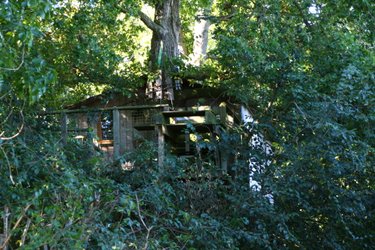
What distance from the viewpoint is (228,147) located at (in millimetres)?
9969

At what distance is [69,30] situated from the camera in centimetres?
1167

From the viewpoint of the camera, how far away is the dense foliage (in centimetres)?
653

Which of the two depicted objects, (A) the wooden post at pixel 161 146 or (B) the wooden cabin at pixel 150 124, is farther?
(B) the wooden cabin at pixel 150 124

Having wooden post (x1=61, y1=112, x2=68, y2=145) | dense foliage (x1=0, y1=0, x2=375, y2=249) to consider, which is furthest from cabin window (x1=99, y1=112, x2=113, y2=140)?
dense foliage (x1=0, y1=0, x2=375, y2=249)

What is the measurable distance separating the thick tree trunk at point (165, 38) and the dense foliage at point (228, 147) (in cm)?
132

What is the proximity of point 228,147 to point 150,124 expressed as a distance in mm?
1829

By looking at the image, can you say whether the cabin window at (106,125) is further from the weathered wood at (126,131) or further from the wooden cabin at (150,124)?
the weathered wood at (126,131)

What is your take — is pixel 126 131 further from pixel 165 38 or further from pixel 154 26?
pixel 154 26

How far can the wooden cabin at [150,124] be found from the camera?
34.2 feet

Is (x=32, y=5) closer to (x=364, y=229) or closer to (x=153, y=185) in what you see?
(x=153, y=185)

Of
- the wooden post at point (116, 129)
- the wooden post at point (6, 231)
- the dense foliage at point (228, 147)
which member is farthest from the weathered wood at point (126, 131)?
the wooden post at point (6, 231)

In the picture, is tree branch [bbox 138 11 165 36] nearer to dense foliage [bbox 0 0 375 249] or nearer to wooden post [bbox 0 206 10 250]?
dense foliage [bbox 0 0 375 249]

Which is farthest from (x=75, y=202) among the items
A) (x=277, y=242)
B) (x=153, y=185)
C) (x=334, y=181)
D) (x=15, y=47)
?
(x=334, y=181)

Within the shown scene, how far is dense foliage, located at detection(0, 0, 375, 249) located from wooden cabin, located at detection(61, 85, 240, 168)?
392mm
